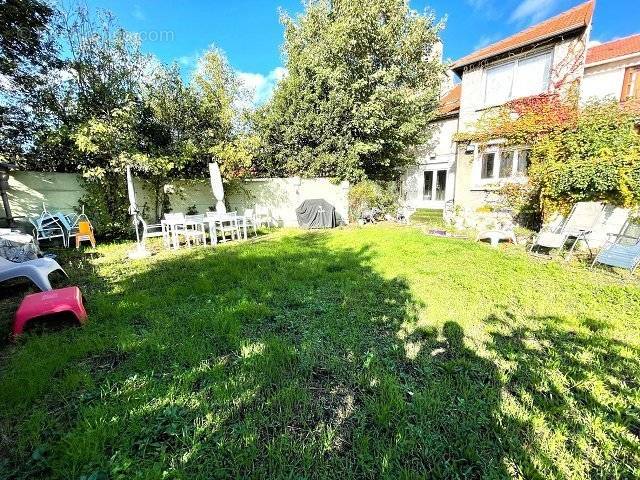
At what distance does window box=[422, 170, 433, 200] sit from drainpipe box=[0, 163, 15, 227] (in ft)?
53.5

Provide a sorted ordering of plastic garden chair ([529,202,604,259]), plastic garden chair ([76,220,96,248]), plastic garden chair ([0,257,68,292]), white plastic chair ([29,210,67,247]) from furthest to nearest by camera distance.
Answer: plastic garden chair ([76,220,96,248]) < white plastic chair ([29,210,67,247]) < plastic garden chair ([529,202,604,259]) < plastic garden chair ([0,257,68,292])

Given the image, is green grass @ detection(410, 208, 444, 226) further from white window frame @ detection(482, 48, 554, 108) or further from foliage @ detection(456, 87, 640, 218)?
white window frame @ detection(482, 48, 554, 108)

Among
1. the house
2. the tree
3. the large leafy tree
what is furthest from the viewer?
the large leafy tree

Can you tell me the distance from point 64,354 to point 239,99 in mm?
16182

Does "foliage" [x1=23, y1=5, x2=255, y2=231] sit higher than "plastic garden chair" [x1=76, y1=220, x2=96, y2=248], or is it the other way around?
"foliage" [x1=23, y1=5, x2=255, y2=231]

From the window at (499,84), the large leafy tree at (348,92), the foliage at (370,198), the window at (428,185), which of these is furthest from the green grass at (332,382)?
the window at (428,185)

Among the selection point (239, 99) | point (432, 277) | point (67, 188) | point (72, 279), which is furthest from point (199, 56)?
point (432, 277)

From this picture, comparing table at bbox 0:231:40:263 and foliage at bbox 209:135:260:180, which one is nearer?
table at bbox 0:231:40:263

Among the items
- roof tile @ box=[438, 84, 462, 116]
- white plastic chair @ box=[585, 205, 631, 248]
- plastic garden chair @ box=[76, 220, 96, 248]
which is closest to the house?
roof tile @ box=[438, 84, 462, 116]

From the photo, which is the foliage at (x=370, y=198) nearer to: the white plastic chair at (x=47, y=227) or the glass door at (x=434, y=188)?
the glass door at (x=434, y=188)

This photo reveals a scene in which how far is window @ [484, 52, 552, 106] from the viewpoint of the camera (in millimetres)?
10086

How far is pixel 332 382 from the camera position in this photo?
2.51 meters

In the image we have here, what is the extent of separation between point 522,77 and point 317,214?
353 inches

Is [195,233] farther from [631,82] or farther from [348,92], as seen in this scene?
[631,82]
